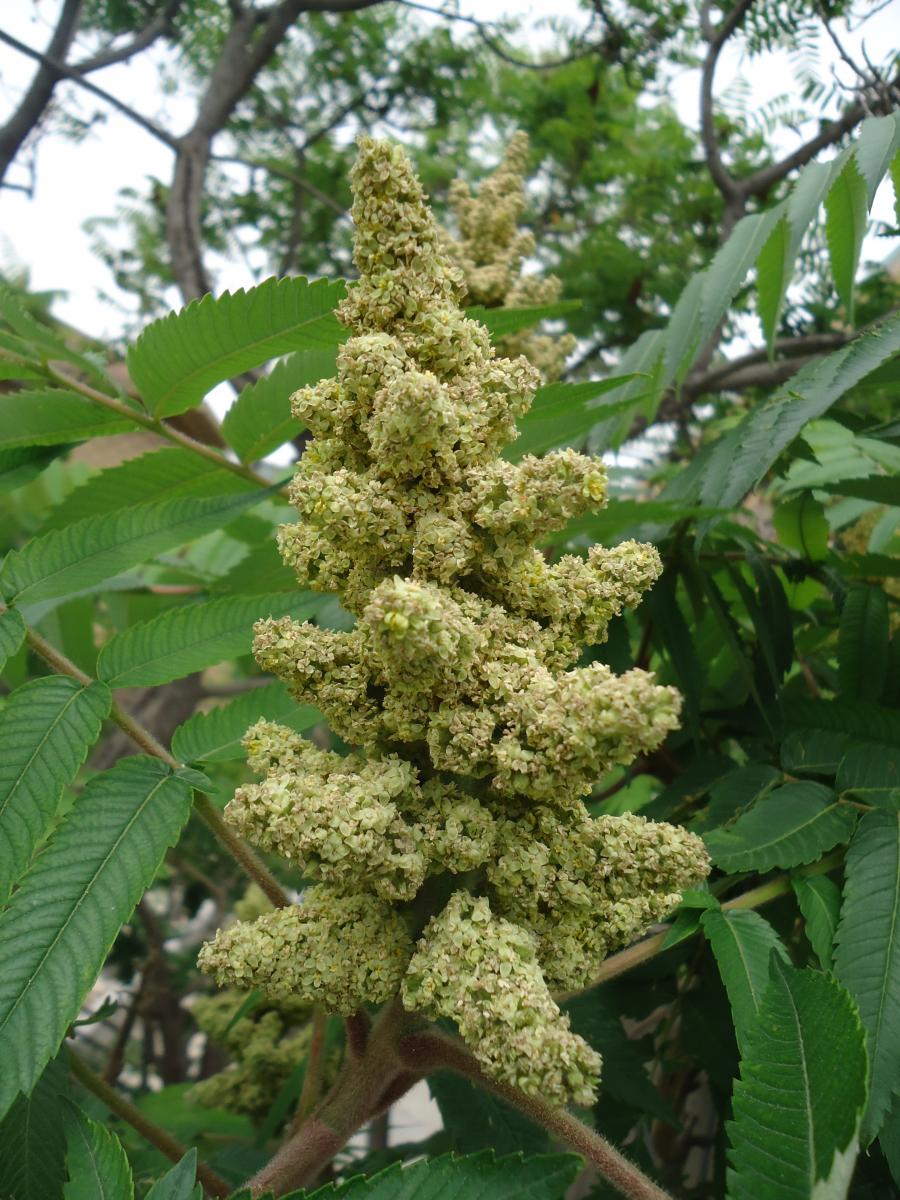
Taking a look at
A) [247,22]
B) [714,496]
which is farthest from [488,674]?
[247,22]

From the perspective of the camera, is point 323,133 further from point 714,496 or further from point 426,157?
point 714,496

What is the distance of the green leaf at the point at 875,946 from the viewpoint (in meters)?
1.11

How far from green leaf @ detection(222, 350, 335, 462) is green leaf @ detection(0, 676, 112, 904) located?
0.63 metres

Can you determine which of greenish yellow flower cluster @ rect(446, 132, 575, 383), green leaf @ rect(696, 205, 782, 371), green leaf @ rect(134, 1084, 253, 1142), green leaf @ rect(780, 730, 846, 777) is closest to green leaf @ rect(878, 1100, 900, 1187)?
green leaf @ rect(780, 730, 846, 777)

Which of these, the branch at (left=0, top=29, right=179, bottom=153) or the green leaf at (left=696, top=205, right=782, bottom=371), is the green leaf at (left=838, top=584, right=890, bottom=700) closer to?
the green leaf at (left=696, top=205, right=782, bottom=371)

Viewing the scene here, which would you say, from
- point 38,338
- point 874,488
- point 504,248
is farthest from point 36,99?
point 874,488

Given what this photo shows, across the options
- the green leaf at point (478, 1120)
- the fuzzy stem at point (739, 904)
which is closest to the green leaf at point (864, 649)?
the fuzzy stem at point (739, 904)

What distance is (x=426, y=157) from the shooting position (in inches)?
273

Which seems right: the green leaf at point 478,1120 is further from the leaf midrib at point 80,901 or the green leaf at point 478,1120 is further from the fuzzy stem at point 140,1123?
the leaf midrib at point 80,901

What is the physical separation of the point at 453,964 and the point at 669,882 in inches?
11.3

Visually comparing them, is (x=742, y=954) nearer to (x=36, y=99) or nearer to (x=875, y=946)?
(x=875, y=946)

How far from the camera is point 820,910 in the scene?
1327mm

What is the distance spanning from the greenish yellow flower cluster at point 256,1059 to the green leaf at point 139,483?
4.68 ft

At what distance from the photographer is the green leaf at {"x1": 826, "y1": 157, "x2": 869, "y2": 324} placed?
66.4 inches
